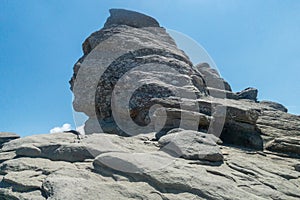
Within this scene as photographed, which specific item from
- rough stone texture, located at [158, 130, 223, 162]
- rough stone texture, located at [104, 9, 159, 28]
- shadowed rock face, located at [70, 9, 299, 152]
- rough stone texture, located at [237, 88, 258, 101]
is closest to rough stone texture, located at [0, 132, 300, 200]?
rough stone texture, located at [158, 130, 223, 162]

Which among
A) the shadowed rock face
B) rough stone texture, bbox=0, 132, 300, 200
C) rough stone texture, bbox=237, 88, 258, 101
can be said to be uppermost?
rough stone texture, bbox=237, 88, 258, 101

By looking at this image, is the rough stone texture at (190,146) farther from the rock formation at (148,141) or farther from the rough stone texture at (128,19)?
the rough stone texture at (128,19)

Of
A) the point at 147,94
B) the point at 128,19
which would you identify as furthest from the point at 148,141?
the point at 128,19

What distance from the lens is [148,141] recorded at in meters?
13.6

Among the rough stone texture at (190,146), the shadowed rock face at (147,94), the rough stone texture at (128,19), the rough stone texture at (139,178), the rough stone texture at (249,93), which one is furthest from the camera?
the rough stone texture at (249,93)

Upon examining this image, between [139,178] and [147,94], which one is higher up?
[147,94]

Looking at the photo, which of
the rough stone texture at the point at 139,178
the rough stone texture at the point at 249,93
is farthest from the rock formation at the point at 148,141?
the rough stone texture at the point at 249,93

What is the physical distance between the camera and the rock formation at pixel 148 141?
9.22m

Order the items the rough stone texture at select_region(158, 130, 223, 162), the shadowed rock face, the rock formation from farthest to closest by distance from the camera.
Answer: the shadowed rock face → the rough stone texture at select_region(158, 130, 223, 162) → the rock formation

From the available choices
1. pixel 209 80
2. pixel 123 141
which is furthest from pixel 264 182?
pixel 209 80

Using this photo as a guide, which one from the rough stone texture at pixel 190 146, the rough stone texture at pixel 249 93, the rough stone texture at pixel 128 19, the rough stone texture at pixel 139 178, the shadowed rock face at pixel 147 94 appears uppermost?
the rough stone texture at pixel 128 19

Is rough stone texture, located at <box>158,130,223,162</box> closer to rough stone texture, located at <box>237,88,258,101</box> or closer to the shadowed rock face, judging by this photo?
the shadowed rock face

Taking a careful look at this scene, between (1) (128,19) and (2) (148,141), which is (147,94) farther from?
(1) (128,19)

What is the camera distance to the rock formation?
922 cm
